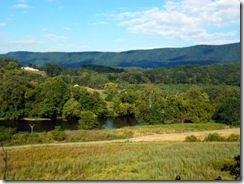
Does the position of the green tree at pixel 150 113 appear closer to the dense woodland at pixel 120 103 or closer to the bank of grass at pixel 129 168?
the dense woodland at pixel 120 103

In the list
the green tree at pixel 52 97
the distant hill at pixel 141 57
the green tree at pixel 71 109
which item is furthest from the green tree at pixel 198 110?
the distant hill at pixel 141 57

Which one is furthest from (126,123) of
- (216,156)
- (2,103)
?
(216,156)

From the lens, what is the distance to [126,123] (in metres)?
34.2

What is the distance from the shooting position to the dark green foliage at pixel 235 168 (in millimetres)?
5648

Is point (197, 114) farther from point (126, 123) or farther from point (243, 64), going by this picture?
point (243, 64)

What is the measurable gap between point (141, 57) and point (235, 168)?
591 feet

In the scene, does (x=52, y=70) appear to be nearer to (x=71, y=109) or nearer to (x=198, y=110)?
(x=71, y=109)

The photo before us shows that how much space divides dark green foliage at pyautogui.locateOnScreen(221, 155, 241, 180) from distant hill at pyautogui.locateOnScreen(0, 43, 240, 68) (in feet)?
341

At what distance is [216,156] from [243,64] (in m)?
2.02

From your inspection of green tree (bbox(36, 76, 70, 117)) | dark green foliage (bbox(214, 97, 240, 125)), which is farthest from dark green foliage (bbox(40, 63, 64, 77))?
dark green foliage (bbox(214, 97, 240, 125))

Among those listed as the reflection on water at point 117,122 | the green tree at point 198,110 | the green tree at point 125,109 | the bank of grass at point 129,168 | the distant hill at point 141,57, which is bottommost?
the reflection on water at point 117,122

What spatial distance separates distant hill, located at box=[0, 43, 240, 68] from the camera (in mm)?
124050

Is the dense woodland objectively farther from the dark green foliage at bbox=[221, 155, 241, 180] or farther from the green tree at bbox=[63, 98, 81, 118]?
the dark green foliage at bbox=[221, 155, 241, 180]

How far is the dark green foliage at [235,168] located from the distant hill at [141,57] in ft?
341
